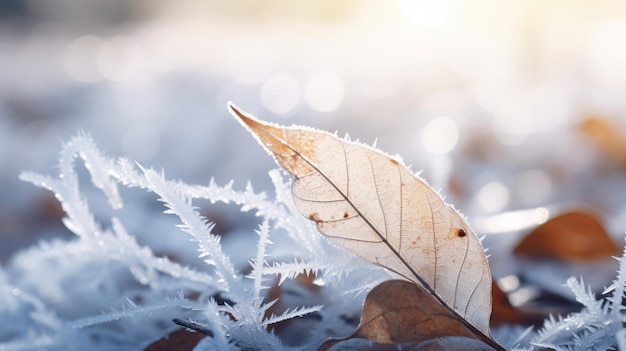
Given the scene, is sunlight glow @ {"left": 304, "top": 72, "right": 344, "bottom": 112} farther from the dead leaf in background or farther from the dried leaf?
the dried leaf

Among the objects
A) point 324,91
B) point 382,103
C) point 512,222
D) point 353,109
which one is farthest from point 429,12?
point 512,222

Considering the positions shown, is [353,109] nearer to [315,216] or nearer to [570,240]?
[570,240]

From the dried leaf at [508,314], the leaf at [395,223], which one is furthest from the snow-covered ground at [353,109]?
the leaf at [395,223]

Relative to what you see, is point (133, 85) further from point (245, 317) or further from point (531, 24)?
point (245, 317)

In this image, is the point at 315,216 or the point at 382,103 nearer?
the point at 315,216

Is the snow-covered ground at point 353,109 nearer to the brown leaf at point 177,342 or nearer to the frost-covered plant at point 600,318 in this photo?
the brown leaf at point 177,342

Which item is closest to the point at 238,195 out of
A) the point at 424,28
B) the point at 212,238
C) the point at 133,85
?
the point at 212,238
